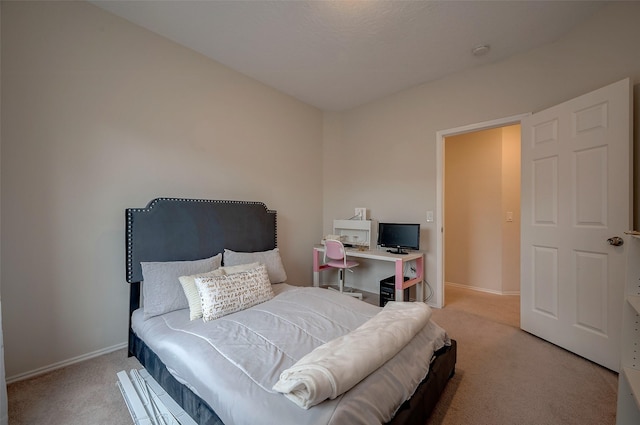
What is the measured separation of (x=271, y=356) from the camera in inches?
49.9

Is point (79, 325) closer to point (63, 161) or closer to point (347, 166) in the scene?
point (63, 161)

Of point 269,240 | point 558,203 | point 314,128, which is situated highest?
point 314,128

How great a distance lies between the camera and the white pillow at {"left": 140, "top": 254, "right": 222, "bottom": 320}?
6.17ft

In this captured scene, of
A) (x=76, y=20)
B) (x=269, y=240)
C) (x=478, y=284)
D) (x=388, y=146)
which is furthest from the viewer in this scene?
(x=478, y=284)

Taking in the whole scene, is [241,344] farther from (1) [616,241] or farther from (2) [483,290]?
(2) [483,290]

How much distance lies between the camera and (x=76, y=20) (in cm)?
198

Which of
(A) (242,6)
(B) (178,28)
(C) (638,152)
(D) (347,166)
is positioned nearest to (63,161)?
(B) (178,28)

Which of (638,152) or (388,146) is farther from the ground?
(388,146)

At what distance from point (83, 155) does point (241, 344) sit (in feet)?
6.23

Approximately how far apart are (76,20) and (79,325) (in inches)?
90.9

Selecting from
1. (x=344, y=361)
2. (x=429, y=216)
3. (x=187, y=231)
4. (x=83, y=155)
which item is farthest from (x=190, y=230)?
(x=429, y=216)

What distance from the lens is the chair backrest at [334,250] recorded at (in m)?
3.20

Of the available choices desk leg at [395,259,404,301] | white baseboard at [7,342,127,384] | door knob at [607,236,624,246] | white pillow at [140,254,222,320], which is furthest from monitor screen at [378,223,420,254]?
white baseboard at [7,342,127,384]

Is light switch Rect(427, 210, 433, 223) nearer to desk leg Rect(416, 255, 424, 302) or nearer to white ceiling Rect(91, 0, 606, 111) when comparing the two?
desk leg Rect(416, 255, 424, 302)
